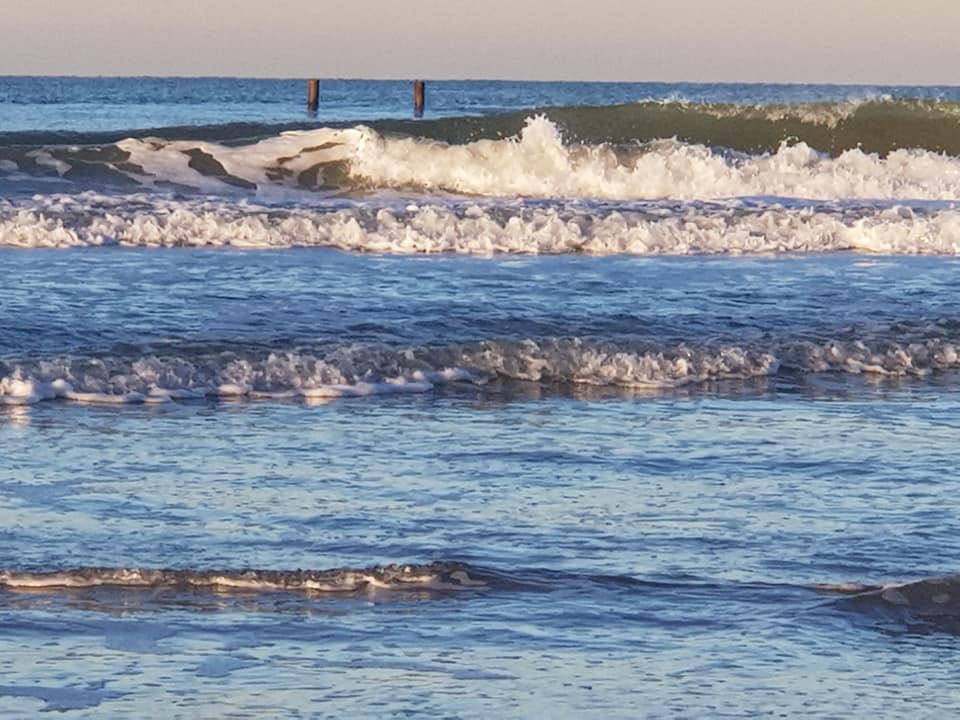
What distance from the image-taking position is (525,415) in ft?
27.3

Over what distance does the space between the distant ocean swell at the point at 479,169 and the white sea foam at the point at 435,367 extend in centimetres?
1055

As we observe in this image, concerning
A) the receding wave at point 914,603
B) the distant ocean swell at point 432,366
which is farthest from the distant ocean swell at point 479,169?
the receding wave at point 914,603

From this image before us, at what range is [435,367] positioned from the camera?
9.37 meters

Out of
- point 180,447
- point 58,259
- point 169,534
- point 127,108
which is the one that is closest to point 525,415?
point 180,447

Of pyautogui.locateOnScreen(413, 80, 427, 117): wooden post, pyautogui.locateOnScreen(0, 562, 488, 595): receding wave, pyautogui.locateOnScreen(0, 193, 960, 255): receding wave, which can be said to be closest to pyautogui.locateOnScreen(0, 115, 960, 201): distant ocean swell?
pyautogui.locateOnScreen(0, 193, 960, 255): receding wave

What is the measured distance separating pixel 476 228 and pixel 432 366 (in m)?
6.05

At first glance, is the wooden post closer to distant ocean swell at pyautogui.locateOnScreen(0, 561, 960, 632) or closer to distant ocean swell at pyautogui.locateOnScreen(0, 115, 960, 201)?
distant ocean swell at pyautogui.locateOnScreen(0, 115, 960, 201)

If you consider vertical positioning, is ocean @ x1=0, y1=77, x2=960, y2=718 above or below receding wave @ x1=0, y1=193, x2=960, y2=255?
below

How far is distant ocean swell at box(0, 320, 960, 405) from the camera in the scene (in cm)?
874

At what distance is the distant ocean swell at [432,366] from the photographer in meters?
8.74

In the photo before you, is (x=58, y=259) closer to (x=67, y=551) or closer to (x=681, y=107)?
(x=67, y=551)

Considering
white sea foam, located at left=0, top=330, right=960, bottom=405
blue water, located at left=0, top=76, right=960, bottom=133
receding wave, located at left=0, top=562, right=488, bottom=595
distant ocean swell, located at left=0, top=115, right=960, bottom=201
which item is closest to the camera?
receding wave, located at left=0, top=562, right=488, bottom=595

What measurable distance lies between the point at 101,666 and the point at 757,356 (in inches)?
219

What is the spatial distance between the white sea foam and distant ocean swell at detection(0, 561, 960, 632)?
10.2ft
